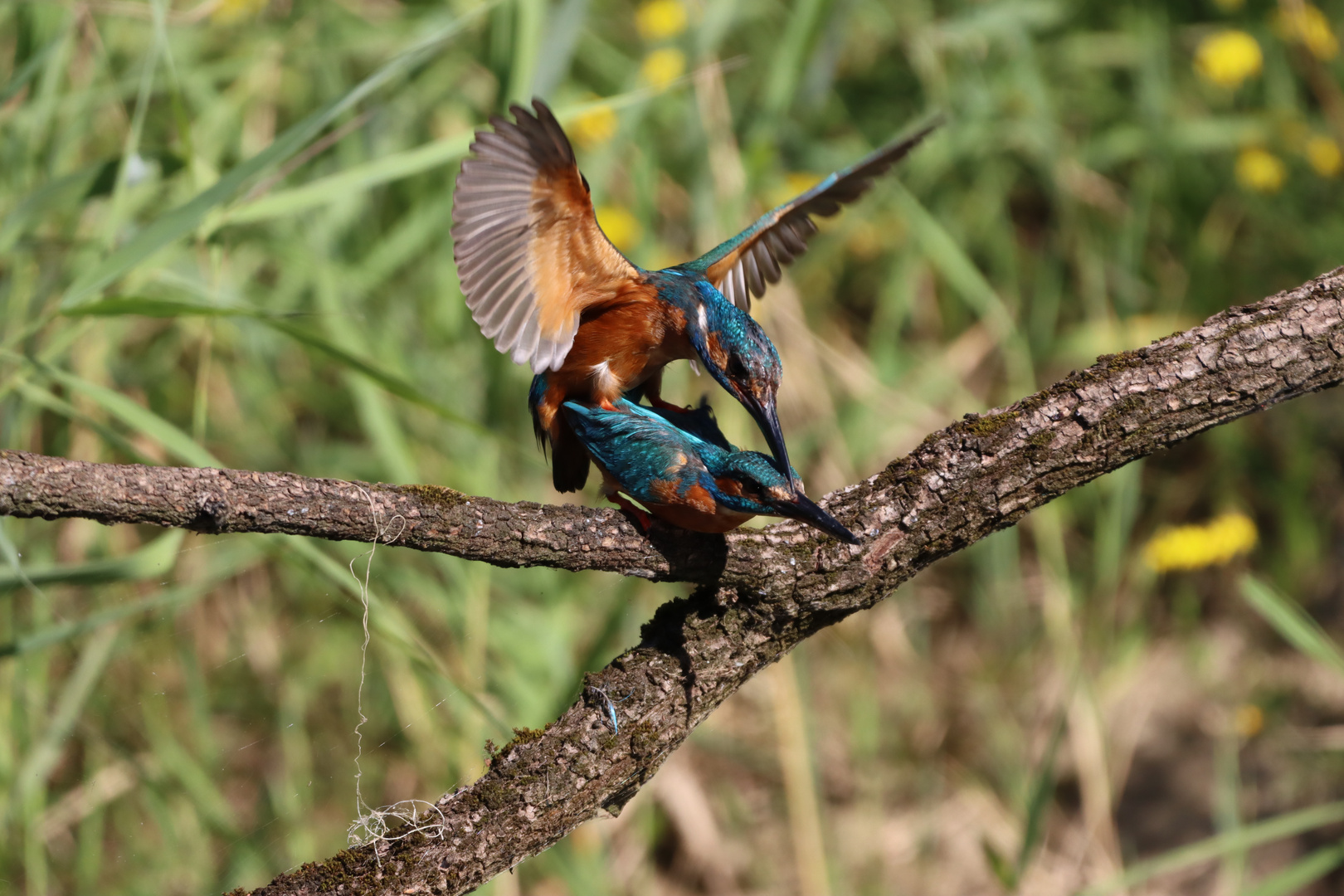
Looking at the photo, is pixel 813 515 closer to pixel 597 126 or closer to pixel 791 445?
pixel 791 445

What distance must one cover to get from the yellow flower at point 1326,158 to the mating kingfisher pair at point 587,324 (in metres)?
2.46

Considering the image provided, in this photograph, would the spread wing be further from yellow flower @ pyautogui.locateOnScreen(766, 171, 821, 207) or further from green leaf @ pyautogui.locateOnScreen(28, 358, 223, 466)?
yellow flower @ pyautogui.locateOnScreen(766, 171, 821, 207)

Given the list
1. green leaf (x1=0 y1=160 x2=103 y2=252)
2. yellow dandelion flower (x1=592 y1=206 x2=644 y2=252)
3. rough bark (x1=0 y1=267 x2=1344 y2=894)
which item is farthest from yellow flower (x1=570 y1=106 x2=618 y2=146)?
Result: rough bark (x1=0 y1=267 x2=1344 y2=894)

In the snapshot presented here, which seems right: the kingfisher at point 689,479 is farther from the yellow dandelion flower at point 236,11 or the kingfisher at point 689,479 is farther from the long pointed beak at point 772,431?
the yellow dandelion flower at point 236,11

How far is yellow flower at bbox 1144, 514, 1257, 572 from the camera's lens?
3.52 m

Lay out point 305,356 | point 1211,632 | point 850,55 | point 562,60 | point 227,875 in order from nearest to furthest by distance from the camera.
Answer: point 562,60, point 227,875, point 305,356, point 1211,632, point 850,55

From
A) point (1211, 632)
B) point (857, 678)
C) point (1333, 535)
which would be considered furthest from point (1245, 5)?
point (857, 678)

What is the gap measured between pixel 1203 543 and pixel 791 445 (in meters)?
1.33

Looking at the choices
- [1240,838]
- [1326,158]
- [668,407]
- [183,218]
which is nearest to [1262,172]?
[1326,158]

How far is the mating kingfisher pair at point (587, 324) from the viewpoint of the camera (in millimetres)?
1553

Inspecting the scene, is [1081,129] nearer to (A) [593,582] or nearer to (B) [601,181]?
(B) [601,181]

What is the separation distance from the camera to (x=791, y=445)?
3.52m

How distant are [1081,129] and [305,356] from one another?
111 inches

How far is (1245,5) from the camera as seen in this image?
13.3 feet
